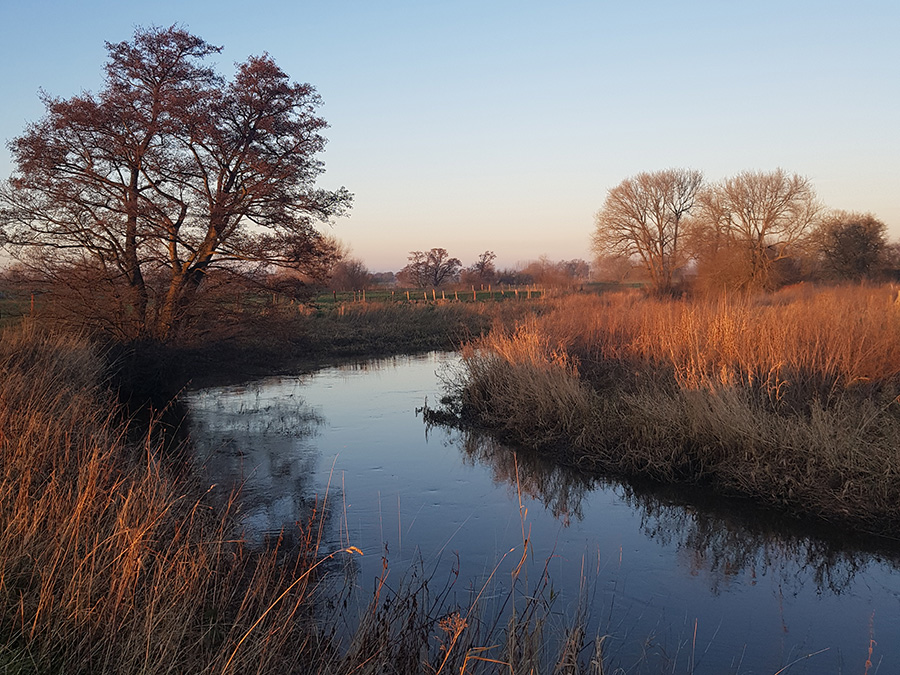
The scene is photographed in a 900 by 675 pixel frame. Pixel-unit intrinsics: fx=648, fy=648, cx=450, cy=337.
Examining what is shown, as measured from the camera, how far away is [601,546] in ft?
20.6

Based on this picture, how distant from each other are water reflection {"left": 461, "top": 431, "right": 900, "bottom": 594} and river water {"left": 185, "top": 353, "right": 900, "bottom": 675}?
0.02 m

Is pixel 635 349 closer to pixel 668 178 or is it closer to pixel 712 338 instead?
pixel 712 338

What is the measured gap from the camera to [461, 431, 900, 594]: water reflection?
224 inches

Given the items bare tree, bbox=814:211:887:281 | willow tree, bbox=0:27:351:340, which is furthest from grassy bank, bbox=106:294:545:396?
bare tree, bbox=814:211:887:281

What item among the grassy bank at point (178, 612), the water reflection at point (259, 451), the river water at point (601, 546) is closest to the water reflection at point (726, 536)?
the river water at point (601, 546)

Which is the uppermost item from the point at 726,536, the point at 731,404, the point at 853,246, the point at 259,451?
the point at 853,246

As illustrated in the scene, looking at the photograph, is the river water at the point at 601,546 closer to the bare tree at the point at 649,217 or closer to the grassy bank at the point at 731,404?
the grassy bank at the point at 731,404

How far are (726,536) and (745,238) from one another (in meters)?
31.7

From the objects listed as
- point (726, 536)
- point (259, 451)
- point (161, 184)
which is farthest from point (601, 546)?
point (161, 184)

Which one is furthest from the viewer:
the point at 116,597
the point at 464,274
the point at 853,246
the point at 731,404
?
the point at 464,274

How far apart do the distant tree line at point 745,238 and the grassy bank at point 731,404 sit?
20160 millimetres

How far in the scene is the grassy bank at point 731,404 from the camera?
6.69 m

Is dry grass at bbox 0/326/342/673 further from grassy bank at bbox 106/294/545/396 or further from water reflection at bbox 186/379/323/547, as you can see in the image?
grassy bank at bbox 106/294/545/396

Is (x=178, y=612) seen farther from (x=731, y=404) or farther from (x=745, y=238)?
(x=745, y=238)
